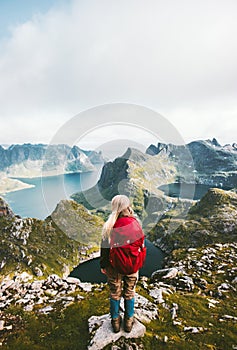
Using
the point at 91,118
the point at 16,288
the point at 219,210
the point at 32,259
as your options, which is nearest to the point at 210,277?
the point at 16,288

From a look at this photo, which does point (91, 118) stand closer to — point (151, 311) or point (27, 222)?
point (151, 311)

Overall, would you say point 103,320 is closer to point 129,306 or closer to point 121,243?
point 129,306

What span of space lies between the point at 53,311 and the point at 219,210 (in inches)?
6820

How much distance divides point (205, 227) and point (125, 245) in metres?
152

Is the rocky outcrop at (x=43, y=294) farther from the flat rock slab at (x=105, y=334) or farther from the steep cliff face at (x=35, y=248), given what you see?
the steep cliff face at (x=35, y=248)

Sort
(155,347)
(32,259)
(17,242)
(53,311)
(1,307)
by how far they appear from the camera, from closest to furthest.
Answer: (155,347)
(53,311)
(1,307)
(32,259)
(17,242)

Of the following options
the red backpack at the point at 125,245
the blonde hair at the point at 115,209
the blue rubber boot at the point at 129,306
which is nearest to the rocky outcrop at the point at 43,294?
the blue rubber boot at the point at 129,306

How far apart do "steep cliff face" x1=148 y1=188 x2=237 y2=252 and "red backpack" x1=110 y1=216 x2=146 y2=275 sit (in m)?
132

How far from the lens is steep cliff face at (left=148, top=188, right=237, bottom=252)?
434ft

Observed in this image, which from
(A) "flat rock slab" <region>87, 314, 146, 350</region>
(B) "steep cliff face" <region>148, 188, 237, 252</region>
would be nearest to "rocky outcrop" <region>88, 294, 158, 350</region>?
(A) "flat rock slab" <region>87, 314, 146, 350</region>

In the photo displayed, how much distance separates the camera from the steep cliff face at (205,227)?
13238cm

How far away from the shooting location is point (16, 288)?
→ 1972 cm

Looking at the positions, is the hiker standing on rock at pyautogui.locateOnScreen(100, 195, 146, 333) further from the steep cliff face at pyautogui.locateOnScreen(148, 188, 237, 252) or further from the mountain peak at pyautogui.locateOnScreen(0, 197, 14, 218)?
the mountain peak at pyautogui.locateOnScreen(0, 197, 14, 218)

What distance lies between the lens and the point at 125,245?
8047mm
